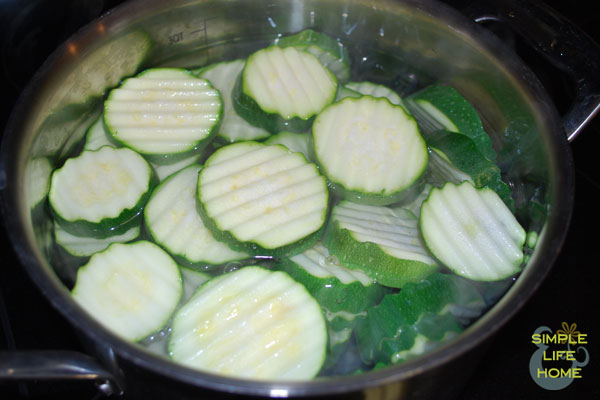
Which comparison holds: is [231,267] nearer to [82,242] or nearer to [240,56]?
[82,242]

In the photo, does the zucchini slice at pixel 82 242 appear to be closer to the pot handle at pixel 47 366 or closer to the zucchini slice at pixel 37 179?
the zucchini slice at pixel 37 179

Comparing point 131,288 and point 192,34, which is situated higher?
point 192,34

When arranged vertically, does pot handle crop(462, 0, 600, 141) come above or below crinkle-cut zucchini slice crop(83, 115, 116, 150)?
above

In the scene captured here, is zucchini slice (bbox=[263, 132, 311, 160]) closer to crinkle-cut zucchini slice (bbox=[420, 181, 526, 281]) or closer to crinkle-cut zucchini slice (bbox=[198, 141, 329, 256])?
crinkle-cut zucchini slice (bbox=[198, 141, 329, 256])

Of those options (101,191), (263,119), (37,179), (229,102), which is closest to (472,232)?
(263,119)

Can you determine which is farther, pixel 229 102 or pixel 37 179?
pixel 229 102

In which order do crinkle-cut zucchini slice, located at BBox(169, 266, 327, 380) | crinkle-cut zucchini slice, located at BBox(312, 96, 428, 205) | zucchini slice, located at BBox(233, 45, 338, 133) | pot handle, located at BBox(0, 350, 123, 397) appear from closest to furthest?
pot handle, located at BBox(0, 350, 123, 397) < crinkle-cut zucchini slice, located at BBox(169, 266, 327, 380) < crinkle-cut zucchini slice, located at BBox(312, 96, 428, 205) < zucchini slice, located at BBox(233, 45, 338, 133)

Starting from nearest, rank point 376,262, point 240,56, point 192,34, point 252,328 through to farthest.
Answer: point 252,328, point 376,262, point 192,34, point 240,56

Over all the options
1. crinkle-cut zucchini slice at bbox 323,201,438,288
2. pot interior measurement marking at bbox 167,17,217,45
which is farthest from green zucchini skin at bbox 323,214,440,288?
pot interior measurement marking at bbox 167,17,217,45
